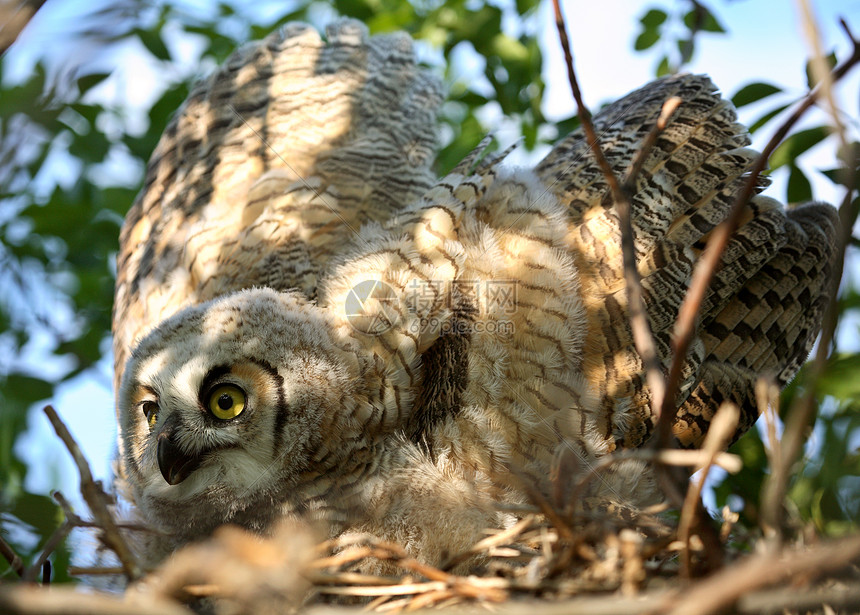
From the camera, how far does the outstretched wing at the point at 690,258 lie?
218cm

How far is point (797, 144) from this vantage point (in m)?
2.43

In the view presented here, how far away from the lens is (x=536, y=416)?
209cm

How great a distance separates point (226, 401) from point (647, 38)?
97.7 inches

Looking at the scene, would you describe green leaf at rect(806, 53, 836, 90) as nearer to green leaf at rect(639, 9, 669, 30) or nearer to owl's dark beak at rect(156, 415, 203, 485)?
green leaf at rect(639, 9, 669, 30)

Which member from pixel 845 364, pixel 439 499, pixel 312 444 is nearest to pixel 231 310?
pixel 312 444

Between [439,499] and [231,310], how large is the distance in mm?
839

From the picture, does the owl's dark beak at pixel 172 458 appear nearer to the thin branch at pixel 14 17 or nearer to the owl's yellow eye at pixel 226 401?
the owl's yellow eye at pixel 226 401

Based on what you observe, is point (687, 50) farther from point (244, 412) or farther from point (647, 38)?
point (244, 412)

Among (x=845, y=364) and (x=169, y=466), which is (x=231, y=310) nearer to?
(x=169, y=466)

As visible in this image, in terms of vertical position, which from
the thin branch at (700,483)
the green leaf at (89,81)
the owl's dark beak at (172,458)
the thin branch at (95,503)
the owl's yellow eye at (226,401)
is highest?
the green leaf at (89,81)

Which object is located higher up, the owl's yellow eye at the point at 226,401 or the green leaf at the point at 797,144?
the green leaf at the point at 797,144

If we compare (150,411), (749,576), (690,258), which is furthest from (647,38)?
(749,576)

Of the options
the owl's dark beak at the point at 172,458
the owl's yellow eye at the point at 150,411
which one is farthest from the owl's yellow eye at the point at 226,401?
the owl's yellow eye at the point at 150,411

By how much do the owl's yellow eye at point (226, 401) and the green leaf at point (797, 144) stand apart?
1.93m
